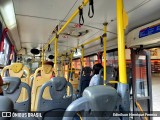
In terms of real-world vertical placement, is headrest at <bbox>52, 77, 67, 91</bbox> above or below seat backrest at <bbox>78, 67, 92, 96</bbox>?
above

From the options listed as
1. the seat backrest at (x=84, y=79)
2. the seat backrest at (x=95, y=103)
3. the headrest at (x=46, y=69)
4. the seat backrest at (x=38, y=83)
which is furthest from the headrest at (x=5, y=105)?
the seat backrest at (x=84, y=79)

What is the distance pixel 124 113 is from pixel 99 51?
4247 millimetres

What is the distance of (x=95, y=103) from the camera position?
0.74 m

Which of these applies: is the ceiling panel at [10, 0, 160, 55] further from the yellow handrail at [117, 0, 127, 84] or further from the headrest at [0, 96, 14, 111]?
the headrest at [0, 96, 14, 111]

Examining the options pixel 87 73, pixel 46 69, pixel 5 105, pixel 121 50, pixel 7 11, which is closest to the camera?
pixel 5 105

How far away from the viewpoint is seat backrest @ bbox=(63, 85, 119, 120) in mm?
730

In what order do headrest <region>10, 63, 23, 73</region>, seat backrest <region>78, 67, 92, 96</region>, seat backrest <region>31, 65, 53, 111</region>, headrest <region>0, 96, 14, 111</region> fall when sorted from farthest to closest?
seat backrest <region>78, 67, 92, 96</region>
headrest <region>10, 63, 23, 73</region>
seat backrest <region>31, 65, 53, 111</region>
headrest <region>0, 96, 14, 111</region>

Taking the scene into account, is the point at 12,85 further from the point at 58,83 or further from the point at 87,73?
the point at 87,73

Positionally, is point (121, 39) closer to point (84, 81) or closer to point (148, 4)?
point (148, 4)

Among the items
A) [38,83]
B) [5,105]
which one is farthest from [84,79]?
[5,105]

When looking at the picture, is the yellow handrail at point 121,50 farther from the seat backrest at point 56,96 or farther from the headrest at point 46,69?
the headrest at point 46,69

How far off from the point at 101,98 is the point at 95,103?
4 cm

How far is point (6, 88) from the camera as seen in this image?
1551mm

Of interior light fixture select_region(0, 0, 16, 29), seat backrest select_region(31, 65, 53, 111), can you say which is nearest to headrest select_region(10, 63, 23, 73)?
seat backrest select_region(31, 65, 53, 111)
